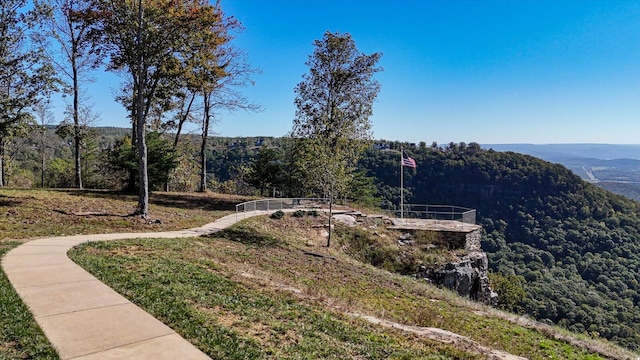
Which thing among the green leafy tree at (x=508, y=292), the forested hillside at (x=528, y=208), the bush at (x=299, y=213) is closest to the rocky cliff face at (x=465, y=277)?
the forested hillside at (x=528, y=208)

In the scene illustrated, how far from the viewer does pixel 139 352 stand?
4.46 metres

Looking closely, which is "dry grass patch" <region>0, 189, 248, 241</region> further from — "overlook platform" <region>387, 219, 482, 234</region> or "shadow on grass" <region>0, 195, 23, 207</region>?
"overlook platform" <region>387, 219, 482, 234</region>

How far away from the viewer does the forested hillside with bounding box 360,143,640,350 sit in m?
30.0

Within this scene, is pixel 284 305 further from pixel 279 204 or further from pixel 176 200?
pixel 176 200

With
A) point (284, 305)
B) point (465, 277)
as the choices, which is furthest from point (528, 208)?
point (284, 305)

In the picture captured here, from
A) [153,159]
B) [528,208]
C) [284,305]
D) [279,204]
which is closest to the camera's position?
[284,305]

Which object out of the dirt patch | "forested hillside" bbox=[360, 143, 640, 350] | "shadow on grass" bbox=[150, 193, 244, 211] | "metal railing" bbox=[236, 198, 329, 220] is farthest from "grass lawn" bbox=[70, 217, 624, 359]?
"forested hillside" bbox=[360, 143, 640, 350]

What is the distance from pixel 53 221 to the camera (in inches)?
551

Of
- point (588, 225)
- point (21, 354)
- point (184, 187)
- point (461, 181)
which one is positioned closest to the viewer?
point (21, 354)

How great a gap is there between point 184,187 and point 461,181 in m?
46.9

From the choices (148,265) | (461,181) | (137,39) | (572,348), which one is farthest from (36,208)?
(461,181)

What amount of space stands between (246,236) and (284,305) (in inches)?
388

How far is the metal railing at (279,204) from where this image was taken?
23.8 m

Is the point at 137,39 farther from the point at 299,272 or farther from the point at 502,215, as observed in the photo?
the point at 502,215
